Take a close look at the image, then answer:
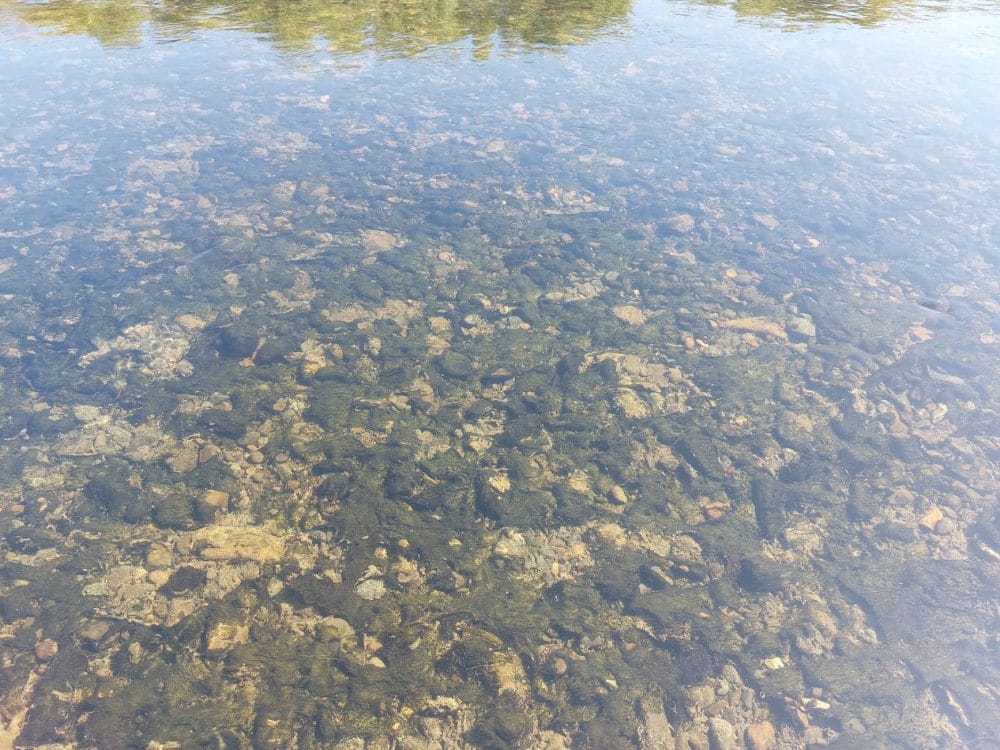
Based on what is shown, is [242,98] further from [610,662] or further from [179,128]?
[610,662]

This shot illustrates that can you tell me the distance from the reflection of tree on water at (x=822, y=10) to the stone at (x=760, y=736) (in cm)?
2743

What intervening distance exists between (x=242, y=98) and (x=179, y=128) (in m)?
2.34

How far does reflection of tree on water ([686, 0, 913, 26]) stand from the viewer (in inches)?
985

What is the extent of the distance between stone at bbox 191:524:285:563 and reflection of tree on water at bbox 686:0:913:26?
2790 centimetres

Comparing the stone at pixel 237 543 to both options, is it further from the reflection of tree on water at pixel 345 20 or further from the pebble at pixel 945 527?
the reflection of tree on water at pixel 345 20

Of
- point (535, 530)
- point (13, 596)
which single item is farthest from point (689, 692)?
point (13, 596)

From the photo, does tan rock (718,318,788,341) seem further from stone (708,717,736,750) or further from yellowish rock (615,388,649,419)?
stone (708,717,736,750)

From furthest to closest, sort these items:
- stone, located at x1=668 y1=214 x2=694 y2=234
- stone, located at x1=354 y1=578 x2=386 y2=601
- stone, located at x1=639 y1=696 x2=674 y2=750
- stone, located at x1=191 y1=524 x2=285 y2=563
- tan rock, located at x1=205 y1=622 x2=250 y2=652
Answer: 1. stone, located at x1=668 y1=214 x2=694 y2=234
2. stone, located at x1=191 y1=524 x2=285 y2=563
3. stone, located at x1=354 y1=578 x2=386 y2=601
4. tan rock, located at x1=205 y1=622 x2=250 y2=652
5. stone, located at x1=639 y1=696 x2=674 y2=750

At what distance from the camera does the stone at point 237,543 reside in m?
7.51

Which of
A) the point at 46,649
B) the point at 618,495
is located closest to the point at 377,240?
the point at 618,495

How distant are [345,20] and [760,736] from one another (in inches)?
1003

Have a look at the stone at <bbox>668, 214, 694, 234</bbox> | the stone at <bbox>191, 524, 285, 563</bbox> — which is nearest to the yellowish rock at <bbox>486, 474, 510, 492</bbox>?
the stone at <bbox>191, 524, 285, 563</bbox>

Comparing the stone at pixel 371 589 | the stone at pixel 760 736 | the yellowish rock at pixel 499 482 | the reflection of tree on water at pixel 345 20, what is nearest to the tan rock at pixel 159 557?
the stone at pixel 371 589

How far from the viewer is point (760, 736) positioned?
6.22m
